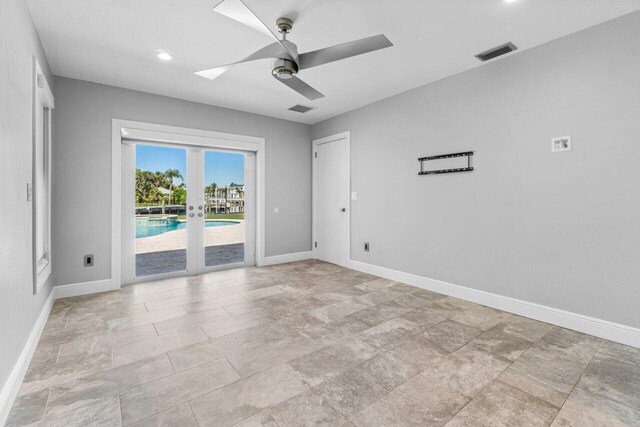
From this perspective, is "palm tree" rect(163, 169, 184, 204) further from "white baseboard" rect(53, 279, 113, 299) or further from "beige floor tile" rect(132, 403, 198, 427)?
"beige floor tile" rect(132, 403, 198, 427)

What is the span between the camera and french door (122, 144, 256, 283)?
14.1ft

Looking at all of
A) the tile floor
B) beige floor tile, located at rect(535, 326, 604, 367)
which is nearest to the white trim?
the tile floor

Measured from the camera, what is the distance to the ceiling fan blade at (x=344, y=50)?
6.76 ft

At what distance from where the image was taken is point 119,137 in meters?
3.97

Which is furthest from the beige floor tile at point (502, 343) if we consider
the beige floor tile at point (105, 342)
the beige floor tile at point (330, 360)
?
the beige floor tile at point (105, 342)

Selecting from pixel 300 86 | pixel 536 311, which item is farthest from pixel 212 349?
pixel 536 311

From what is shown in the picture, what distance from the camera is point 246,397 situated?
1807 mm

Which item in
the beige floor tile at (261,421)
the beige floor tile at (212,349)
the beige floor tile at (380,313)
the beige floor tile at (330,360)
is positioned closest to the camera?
the beige floor tile at (261,421)

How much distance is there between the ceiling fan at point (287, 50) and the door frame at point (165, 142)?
202 centimetres

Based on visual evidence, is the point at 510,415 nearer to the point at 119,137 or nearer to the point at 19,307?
the point at 19,307

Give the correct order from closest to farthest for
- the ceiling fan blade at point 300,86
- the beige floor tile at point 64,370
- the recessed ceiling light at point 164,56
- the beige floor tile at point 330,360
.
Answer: the beige floor tile at point 64,370
the beige floor tile at point 330,360
the ceiling fan blade at point 300,86
the recessed ceiling light at point 164,56

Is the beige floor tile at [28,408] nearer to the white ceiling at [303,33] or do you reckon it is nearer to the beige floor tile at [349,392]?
the beige floor tile at [349,392]

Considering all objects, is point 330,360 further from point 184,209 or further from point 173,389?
point 184,209

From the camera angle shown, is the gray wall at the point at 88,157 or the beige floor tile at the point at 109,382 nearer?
the beige floor tile at the point at 109,382
